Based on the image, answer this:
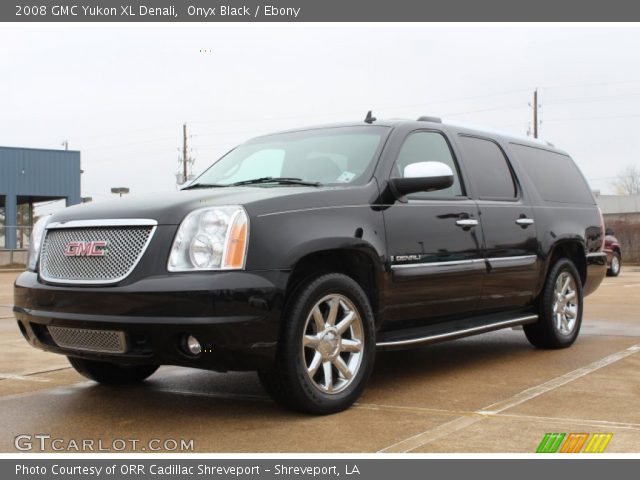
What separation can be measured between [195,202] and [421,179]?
1.49 m

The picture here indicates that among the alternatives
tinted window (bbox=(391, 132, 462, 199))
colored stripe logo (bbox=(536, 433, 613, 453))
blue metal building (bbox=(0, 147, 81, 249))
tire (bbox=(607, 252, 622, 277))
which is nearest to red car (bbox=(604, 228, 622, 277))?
tire (bbox=(607, 252, 622, 277))

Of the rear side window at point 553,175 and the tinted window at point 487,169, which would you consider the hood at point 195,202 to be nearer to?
the tinted window at point 487,169

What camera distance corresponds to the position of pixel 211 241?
4270mm

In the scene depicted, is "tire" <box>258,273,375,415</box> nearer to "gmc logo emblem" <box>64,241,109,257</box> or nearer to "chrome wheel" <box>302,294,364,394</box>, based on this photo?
"chrome wheel" <box>302,294,364,394</box>

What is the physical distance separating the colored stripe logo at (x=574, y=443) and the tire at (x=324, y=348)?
116cm

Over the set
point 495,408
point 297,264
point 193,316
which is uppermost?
point 297,264

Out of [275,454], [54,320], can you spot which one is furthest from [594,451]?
[54,320]

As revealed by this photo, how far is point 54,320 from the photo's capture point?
14.7 ft

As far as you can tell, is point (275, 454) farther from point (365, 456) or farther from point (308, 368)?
point (308, 368)

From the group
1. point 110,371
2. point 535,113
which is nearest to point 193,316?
point 110,371

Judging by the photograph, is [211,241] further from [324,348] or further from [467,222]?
[467,222]

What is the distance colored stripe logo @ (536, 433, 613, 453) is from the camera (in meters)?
3.83

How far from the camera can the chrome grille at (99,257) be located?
4.33 meters

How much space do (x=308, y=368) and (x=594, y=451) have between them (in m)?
1.52
